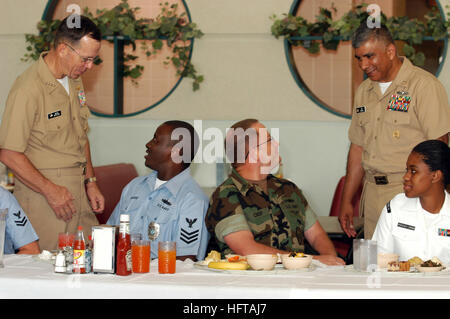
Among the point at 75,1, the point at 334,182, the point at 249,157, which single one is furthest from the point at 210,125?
the point at 249,157

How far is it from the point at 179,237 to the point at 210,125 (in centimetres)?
224

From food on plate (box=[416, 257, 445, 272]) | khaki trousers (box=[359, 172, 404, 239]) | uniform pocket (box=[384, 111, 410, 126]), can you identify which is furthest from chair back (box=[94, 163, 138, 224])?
food on plate (box=[416, 257, 445, 272])

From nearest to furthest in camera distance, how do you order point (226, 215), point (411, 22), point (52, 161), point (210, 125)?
1. point (226, 215)
2. point (52, 161)
3. point (411, 22)
4. point (210, 125)

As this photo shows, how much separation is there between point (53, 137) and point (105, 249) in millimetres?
1184

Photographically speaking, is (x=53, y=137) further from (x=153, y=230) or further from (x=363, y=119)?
(x=363, y=119)

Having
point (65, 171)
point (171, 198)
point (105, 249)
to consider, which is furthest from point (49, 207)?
point (105, 249)

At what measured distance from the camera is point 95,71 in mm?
5289

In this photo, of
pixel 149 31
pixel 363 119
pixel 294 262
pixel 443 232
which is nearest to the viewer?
pixel 294 262

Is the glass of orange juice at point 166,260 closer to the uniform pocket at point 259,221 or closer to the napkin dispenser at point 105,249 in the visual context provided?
the napkin dispenser at point 105,249

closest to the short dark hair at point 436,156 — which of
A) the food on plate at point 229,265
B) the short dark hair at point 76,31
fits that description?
the food on plate at point 229,265

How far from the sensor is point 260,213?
283 centimetres

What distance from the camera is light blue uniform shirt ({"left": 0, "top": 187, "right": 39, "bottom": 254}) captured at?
2691mm
